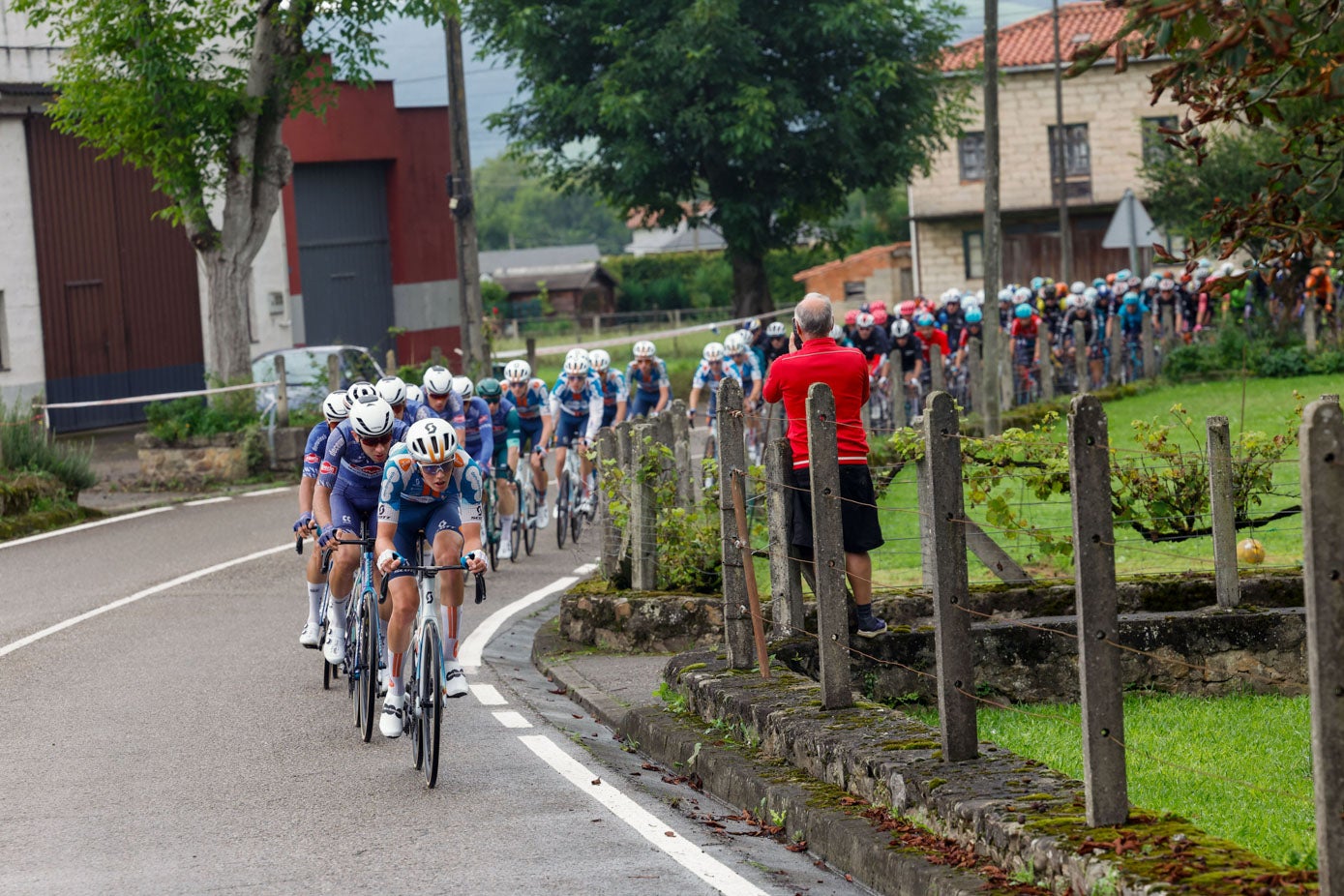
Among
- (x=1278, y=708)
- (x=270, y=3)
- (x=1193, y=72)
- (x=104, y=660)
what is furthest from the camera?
(x=270, y=3)

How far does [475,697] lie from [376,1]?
18453mm

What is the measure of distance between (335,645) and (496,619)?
3336 millimetres

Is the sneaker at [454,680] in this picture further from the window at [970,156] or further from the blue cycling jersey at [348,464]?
the window at [970,156]

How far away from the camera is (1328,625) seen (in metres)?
4.92

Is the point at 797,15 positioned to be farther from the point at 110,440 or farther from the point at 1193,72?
the point at 1193,72

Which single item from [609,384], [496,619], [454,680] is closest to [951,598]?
[454,680]

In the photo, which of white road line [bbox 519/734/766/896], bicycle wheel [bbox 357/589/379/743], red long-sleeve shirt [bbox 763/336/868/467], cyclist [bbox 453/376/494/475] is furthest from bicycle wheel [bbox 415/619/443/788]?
cyclist [bbox 453/376/494/475]

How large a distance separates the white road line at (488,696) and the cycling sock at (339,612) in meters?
0.91

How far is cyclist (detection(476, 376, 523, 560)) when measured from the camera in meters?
17.0

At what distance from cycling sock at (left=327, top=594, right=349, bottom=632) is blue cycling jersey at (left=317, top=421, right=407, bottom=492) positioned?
0.66 m

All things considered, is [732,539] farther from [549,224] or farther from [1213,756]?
[549,224]

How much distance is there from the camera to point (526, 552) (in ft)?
58.9

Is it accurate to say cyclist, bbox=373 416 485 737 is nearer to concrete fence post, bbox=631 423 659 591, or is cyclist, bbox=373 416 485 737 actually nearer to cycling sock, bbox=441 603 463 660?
cycling sock, bbox=441 603 463 660

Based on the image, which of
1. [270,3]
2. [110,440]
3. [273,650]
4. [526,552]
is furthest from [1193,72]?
[110,440]
